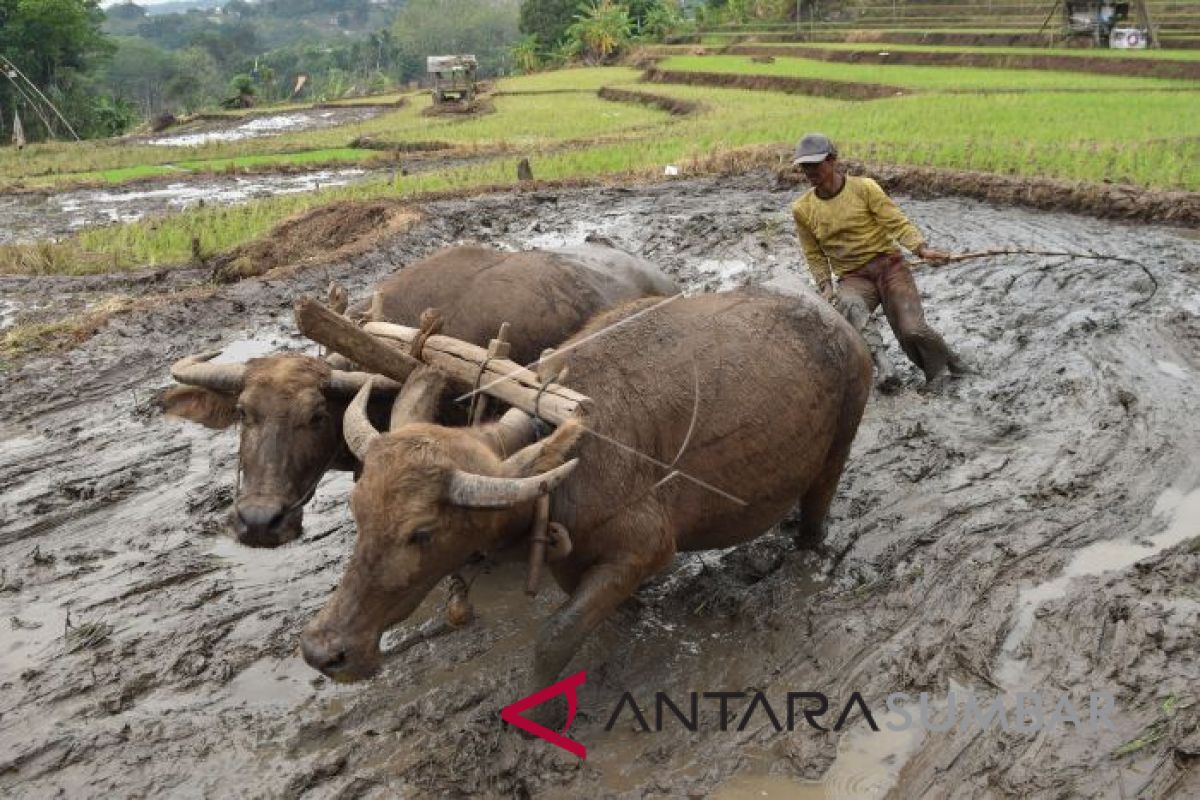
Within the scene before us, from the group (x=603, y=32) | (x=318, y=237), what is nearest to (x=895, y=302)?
(x=318, y=237)

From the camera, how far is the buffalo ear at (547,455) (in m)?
3.48

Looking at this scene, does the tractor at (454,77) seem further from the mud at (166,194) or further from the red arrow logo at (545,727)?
the red arrow logo at (545,727)

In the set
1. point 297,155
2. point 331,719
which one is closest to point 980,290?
point 331,719

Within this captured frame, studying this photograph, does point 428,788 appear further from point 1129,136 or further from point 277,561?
point 1129,136

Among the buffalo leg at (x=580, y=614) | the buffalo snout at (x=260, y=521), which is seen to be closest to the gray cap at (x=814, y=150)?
the buffalo leg at (x=580, y=614)

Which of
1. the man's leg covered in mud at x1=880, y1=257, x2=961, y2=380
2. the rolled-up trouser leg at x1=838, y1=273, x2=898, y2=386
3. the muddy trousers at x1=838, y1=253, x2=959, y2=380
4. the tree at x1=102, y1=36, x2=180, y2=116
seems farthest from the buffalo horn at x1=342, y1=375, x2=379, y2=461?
the tree at x1=102, y1=36, x2=180, y2=116

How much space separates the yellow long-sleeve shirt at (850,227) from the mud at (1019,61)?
903 inches

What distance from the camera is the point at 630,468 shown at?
13.6 feet

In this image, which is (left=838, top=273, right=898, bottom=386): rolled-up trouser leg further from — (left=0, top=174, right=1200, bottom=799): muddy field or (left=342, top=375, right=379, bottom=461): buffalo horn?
(left=342, top=375, right=379, bottom=461): buffalo horn

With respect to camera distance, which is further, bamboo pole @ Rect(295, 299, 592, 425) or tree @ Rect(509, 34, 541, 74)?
tree @ Rect(509, 34, 541, 74)

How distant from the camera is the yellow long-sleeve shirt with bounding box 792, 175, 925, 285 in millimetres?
7277

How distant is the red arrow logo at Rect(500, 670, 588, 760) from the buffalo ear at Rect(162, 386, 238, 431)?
7.13 feet

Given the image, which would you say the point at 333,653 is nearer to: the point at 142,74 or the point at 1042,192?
the point at 1042,192

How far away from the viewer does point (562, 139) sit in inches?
960
